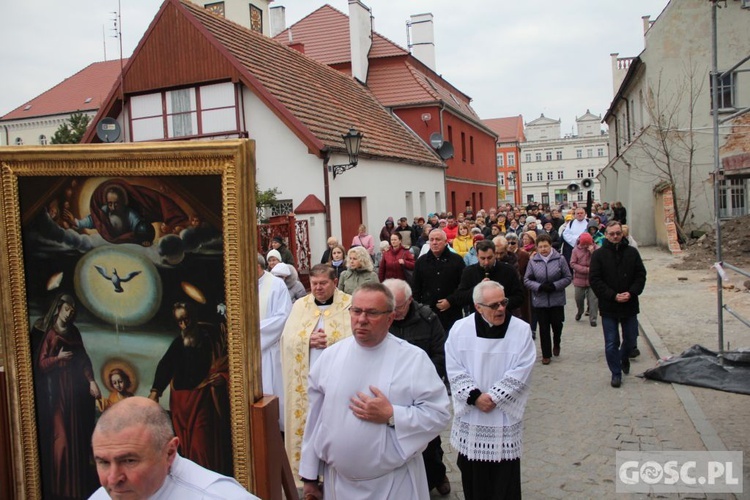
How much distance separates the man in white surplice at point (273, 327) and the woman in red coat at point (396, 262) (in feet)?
15.0

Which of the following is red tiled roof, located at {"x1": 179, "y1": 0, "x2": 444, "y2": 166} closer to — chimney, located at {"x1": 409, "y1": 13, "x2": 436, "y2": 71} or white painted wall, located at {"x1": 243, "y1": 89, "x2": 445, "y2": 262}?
white painted wall, located at {"x1": 243, "y1": 89, "x2": 445, "y2": 262}

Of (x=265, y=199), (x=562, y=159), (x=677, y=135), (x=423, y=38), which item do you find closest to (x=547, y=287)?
(x=265, y=199)

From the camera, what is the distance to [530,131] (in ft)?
364

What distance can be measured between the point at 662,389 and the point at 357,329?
5614 mm

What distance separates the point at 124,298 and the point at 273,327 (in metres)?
2.22

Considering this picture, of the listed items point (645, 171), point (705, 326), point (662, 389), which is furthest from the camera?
point (645, 171)

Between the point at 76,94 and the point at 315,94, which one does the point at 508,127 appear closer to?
the point at 76,94

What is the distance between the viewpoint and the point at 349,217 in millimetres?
19719

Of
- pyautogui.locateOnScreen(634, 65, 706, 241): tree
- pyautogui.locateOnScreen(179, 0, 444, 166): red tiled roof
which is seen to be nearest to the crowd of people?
pyautogui.locateOnScreen(179, 0, 444, 166): red tiled roof

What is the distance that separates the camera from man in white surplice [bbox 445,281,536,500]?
441 centimetres

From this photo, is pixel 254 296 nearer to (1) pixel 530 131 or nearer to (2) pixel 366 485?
(2) pixel 366 485

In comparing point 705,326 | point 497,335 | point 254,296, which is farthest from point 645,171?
point 254,296

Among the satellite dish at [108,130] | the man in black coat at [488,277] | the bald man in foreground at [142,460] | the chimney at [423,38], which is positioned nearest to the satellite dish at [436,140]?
the chimney at [423,38]

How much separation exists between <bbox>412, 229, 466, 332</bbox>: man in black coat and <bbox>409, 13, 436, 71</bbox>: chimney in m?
32.4
